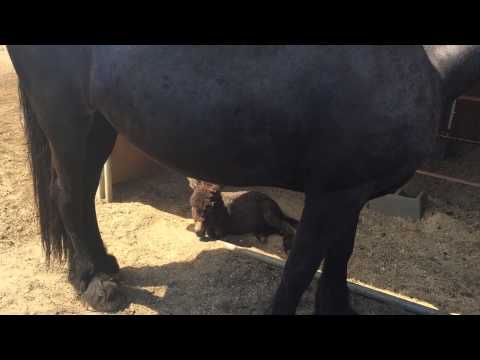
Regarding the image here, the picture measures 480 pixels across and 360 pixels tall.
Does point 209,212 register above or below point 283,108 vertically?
below

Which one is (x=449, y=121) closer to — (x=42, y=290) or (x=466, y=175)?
(x=466, y=175)

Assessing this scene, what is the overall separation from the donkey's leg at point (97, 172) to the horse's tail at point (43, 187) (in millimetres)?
214

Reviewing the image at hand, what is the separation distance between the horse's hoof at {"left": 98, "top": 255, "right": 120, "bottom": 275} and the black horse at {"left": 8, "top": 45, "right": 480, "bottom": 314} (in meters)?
1.04

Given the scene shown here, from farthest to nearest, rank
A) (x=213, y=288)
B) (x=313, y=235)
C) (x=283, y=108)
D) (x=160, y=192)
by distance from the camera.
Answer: (x=160, y=192) < (x=213, y=288) < (x=313, y=235) < (x=283, y=108)

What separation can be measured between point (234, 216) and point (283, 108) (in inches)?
79.3

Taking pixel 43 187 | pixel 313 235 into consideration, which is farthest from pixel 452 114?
pixel 43 187

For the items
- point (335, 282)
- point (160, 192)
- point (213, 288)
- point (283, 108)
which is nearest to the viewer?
point (283, 108)

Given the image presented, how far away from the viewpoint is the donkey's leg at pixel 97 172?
2529 millimetres

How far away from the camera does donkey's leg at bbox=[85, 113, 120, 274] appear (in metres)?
2.53

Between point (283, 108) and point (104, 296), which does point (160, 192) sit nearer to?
point (104, 296)

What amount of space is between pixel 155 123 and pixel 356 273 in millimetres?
2063

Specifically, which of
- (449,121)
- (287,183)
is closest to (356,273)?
(287,183)

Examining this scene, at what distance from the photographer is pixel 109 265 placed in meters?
2.99

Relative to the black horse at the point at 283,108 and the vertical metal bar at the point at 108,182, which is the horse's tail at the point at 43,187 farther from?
the vertical metal bar at the point at 108,182
